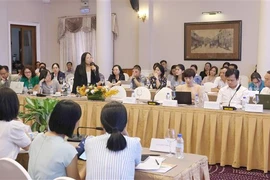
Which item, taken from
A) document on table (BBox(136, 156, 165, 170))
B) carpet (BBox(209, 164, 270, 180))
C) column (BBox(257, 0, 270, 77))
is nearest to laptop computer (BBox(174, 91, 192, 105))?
carpet (BBox(209, 164, 270, 180))

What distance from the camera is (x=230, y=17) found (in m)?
9.47

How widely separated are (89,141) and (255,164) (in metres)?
2.71

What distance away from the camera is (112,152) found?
207cm

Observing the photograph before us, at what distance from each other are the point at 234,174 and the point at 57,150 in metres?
2.61

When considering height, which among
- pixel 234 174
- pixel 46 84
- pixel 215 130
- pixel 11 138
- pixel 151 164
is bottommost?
pixel 234 174

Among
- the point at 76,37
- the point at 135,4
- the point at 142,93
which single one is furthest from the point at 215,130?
the point at 76,37

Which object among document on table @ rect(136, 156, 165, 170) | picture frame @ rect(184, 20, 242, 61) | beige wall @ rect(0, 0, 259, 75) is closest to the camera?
document on table @ rect(136, 156, 165, 170)

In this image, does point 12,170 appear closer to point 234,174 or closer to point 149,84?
point 234,174

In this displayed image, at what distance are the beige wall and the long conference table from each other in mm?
5240

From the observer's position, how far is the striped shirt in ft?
6.73

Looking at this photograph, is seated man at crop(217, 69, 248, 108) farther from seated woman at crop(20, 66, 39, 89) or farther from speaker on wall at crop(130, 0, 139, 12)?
speaker on wall at crop(130, 0, 139, 12)

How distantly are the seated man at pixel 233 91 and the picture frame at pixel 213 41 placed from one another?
4.83 m

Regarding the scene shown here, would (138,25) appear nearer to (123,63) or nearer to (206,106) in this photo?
(123,63)

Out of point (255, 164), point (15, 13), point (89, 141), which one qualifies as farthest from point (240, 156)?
point (15, 13)
